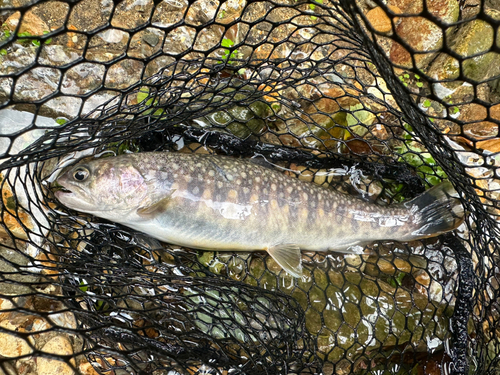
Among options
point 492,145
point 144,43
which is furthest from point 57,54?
point 492,145

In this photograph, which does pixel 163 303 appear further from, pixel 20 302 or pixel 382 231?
pixel 382 231

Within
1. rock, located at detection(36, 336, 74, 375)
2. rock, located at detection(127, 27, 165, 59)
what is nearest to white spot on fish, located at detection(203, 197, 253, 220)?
rock, located at detection(36, 336, 74, 375)

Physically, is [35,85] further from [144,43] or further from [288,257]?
[288,257]

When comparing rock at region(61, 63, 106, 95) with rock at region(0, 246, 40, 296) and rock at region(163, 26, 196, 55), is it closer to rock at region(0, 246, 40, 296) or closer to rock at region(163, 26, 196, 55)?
rock at region(163, 26, 196, 55)

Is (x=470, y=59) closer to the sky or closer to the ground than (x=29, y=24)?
closer to the sky

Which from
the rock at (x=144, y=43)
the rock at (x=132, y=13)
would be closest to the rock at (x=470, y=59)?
the rock at (x=144, y=43)
